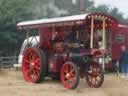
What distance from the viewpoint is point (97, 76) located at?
1551cm

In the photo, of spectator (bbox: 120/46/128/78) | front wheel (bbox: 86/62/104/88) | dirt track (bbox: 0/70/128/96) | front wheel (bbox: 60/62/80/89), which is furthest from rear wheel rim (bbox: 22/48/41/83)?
spectator (bbox: 120/46/128/78)

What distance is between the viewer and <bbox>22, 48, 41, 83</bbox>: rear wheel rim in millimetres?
16531

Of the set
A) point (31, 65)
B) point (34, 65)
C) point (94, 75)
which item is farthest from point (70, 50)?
point (31, 65)

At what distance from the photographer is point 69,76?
1518 cm

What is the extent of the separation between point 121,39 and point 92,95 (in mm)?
8533

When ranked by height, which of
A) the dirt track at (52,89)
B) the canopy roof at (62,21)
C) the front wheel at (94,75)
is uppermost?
the canopy roof at (62,21)

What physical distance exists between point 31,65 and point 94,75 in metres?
2.50

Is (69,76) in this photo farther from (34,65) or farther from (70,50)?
(34,65)

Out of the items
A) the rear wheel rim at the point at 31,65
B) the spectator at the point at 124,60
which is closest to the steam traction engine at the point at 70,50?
the rear wheel rim at the point at 31,65

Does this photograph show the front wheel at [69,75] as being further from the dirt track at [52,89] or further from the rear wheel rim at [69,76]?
the dirt track at [52,89]

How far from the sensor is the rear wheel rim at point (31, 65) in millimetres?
16531

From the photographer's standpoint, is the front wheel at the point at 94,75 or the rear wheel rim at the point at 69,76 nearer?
the rear wheel rim at the point at 69,76

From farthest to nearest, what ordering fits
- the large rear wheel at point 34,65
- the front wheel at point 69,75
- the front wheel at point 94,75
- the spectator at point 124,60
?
the spectator at point 124,60 → the large rear wheel at point 34,65 → the front wheel at point 94,75 → the front wheel at point 69,75

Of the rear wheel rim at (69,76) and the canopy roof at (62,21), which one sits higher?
the canopy roof at (62,21)
